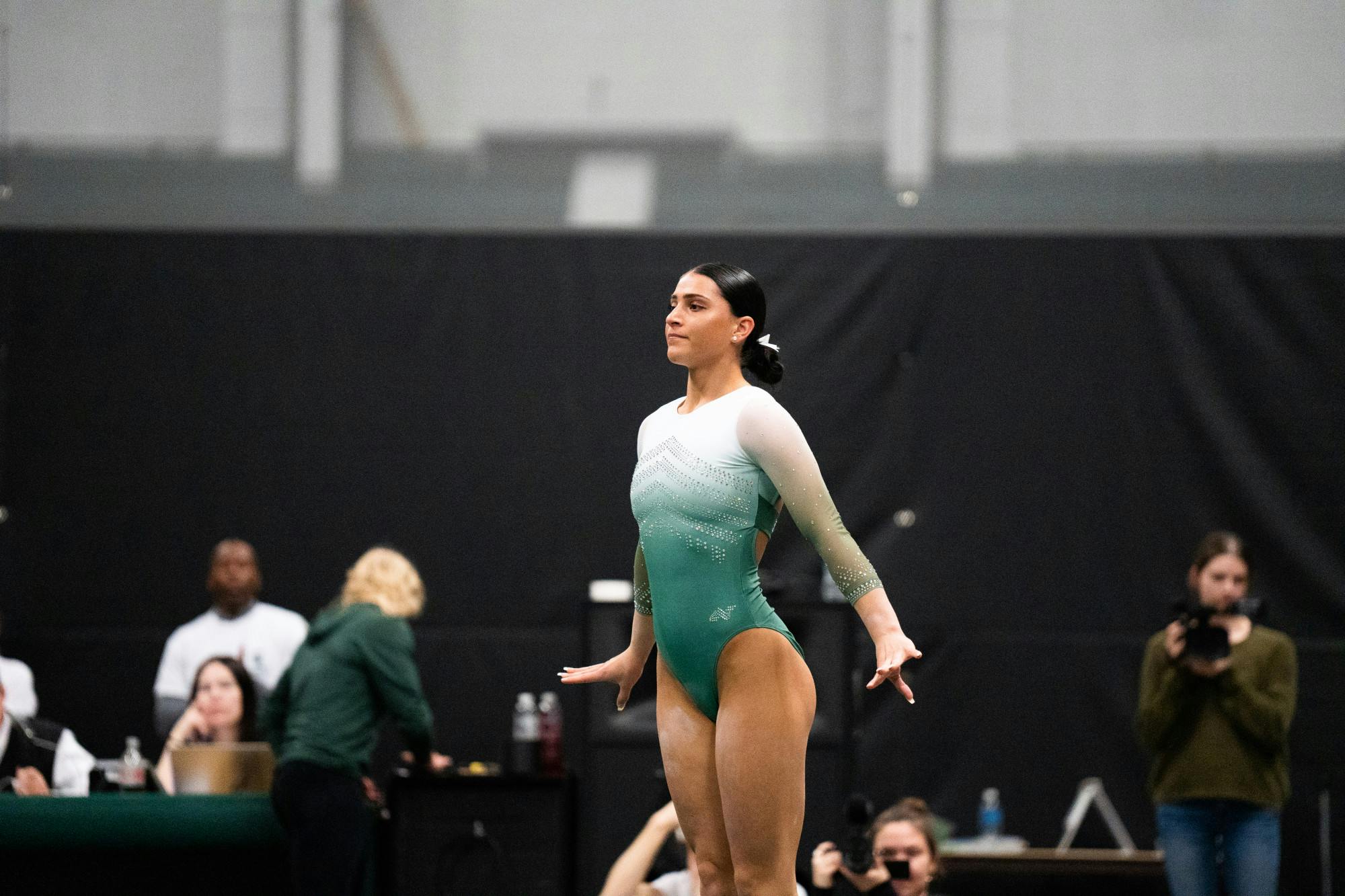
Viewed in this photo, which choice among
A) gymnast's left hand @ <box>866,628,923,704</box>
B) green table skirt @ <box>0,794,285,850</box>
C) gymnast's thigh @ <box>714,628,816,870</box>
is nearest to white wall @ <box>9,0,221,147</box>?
green table skirt @ <box>0,794,285,850</box>

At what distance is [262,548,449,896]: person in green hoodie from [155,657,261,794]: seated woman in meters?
0.18

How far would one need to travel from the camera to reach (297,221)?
8.08 meters

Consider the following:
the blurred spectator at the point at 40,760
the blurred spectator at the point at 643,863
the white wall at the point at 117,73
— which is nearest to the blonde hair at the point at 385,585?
the blurred spectator at the point at 40,760

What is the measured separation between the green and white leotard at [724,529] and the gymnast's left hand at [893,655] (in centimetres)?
10

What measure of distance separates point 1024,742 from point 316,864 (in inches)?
142

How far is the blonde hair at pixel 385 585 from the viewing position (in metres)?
5.92

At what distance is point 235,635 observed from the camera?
7.15m

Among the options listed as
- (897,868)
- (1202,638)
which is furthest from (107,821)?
(1202,638)

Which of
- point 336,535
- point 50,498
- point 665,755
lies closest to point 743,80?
point 336,535

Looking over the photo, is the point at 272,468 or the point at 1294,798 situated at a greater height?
the point at 272,468

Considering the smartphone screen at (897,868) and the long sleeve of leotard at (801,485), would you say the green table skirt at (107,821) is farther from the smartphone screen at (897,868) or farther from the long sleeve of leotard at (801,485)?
the long sleeve of leotard at (801,485)

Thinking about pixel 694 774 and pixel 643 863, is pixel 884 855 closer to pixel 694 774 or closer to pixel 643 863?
pixel 643 863

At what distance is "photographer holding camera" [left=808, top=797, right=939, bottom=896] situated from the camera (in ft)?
13.3

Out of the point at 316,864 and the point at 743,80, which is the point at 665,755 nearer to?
the point at 316,864
